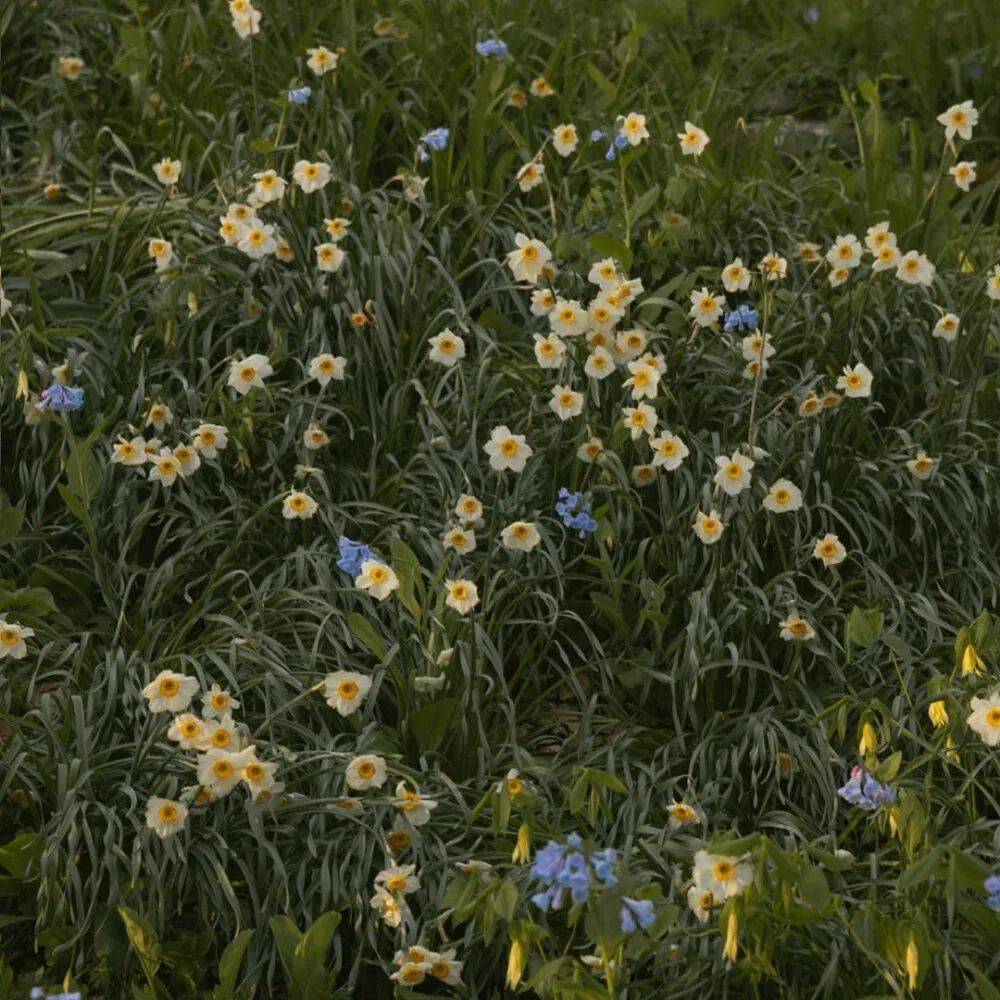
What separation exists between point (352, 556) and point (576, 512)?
532 mm

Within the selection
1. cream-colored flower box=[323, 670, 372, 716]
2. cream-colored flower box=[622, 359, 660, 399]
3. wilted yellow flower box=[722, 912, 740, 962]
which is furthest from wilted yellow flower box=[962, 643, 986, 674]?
cream-colored flower box=[323, 670, 372, 716]

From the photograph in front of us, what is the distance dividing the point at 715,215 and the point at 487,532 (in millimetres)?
1098

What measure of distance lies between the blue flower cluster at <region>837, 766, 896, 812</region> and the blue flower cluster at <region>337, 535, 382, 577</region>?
2.78 ft

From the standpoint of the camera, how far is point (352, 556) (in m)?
2.69

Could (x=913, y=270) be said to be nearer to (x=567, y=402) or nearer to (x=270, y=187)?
(x=567, y=402)

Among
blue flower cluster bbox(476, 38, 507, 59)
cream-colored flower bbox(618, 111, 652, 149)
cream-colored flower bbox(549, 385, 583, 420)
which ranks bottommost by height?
cream-colored flower bbox(549, 385, 583, 420)

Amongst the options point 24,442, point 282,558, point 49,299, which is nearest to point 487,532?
point 282,558

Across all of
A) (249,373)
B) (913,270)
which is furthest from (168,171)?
(913,270)

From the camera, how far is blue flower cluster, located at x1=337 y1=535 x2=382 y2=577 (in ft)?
8.75

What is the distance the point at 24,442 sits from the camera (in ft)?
11.0

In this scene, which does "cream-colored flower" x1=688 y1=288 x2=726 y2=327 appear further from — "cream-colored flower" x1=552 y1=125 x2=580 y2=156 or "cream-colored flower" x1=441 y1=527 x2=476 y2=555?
"cream-colored flower" x1=441 y1=527 x2=476 y2=555

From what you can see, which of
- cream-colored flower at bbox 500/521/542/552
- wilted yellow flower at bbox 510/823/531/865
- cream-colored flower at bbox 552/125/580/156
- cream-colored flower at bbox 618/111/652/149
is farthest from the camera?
cream-colored flower at bbox 552/125/580/156

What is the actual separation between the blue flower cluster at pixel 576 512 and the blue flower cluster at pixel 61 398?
91 centimetres

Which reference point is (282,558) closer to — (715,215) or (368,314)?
(368,314)
